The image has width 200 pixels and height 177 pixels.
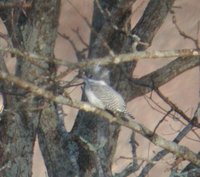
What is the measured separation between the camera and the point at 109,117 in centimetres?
251

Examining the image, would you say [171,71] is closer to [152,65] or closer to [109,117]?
[109,117]

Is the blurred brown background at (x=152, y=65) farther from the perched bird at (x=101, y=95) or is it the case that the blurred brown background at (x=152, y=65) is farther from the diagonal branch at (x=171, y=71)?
the perched bird at (x=101, y=95)

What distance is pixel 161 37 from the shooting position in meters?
6.55

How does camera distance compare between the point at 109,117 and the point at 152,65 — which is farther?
the point at 152,65

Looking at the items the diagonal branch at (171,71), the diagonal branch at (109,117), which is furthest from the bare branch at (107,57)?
the diagonal branch at (171,71)

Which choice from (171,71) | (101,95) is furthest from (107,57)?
(171,71)

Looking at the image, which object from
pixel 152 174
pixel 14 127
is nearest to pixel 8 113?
pixel 14 127

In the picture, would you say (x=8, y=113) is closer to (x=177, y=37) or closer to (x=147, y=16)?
(x=147, y=16)

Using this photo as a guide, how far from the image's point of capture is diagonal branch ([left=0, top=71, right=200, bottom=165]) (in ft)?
7.16

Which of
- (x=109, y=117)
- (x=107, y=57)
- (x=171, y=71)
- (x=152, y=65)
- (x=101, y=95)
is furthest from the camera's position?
(x=152, y=65)

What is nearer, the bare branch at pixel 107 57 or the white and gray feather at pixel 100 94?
the bare branch at pixel 107 57

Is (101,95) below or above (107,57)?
below

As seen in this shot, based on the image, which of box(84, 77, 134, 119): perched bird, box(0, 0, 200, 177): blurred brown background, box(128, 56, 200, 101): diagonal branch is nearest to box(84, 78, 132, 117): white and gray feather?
box(84, 77, 134, 119): perched bird

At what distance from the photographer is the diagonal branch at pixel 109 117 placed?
7.16 feet
